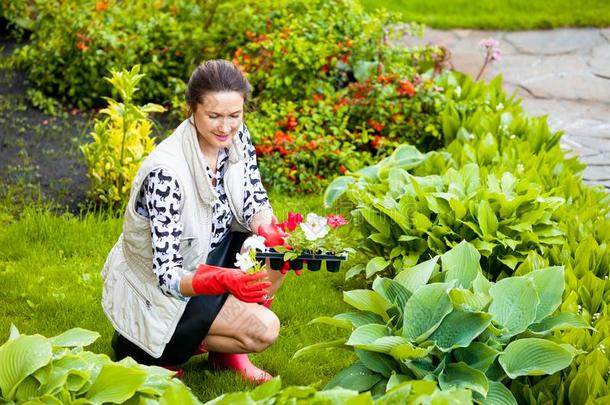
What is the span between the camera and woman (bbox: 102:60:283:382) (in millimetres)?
3971

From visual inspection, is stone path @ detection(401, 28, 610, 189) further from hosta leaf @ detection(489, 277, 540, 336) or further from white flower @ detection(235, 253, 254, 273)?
white flower @ detection(235, 253, 254, 273)

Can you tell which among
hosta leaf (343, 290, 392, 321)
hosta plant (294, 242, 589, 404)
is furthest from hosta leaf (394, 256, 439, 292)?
hosta leaf (343, 290, 392, 321)

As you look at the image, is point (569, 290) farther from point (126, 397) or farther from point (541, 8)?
point (541, 8)

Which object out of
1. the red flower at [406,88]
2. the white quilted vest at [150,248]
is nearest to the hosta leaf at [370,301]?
the white quilted vest at [150,248]

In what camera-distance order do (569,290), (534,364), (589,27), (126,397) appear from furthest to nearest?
(589,27), (569,290), (534,364), (126,397)

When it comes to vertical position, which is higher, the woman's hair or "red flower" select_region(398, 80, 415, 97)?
the woman's hair

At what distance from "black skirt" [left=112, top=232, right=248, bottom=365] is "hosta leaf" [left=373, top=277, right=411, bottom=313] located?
2.17 ft

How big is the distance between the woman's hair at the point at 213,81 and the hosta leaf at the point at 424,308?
109 cm

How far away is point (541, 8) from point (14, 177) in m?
5.79

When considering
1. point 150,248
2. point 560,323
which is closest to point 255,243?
point 150,248

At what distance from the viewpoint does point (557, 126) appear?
24.8 feet

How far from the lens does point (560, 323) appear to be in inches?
155

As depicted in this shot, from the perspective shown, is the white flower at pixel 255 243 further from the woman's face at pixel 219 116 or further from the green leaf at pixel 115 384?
the green leaf at pixel 115 384

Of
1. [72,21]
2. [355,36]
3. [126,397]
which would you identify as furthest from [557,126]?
[126,397]
